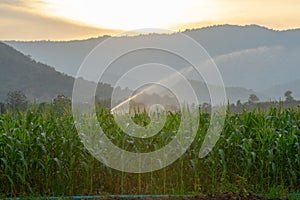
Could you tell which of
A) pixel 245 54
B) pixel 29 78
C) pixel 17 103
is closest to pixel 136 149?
pixel 17 103

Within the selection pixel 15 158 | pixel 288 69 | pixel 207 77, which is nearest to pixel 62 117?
pixel 15 158

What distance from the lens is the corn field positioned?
7.91 meters

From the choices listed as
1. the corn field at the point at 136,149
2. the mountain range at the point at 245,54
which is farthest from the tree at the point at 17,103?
the mountain range at the point at 245,54

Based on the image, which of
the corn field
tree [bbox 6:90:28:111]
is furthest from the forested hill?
the corn field

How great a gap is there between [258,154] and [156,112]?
6.29 feet

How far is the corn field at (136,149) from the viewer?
7.91 metres

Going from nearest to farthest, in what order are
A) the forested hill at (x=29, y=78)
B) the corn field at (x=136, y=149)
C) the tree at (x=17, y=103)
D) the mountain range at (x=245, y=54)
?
1. the corn field at (x=136, y=149)
2. the tree at (x=17, y=103)
3. the forested hill at (x=29, y=78)
4. the mountain range at (x=245, y=54)

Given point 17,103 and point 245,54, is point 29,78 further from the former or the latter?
point 17,103

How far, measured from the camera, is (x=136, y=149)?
8.36 meters

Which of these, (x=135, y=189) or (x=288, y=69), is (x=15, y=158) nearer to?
(x=135, y=189)

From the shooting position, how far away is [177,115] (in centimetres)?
888

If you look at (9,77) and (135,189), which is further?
(9,77)

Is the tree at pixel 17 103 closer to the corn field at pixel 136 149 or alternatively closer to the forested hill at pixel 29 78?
the corn field at pixel 136 149

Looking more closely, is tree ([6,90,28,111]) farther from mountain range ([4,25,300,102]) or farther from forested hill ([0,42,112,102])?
forested hill ([0,42,112,102])
